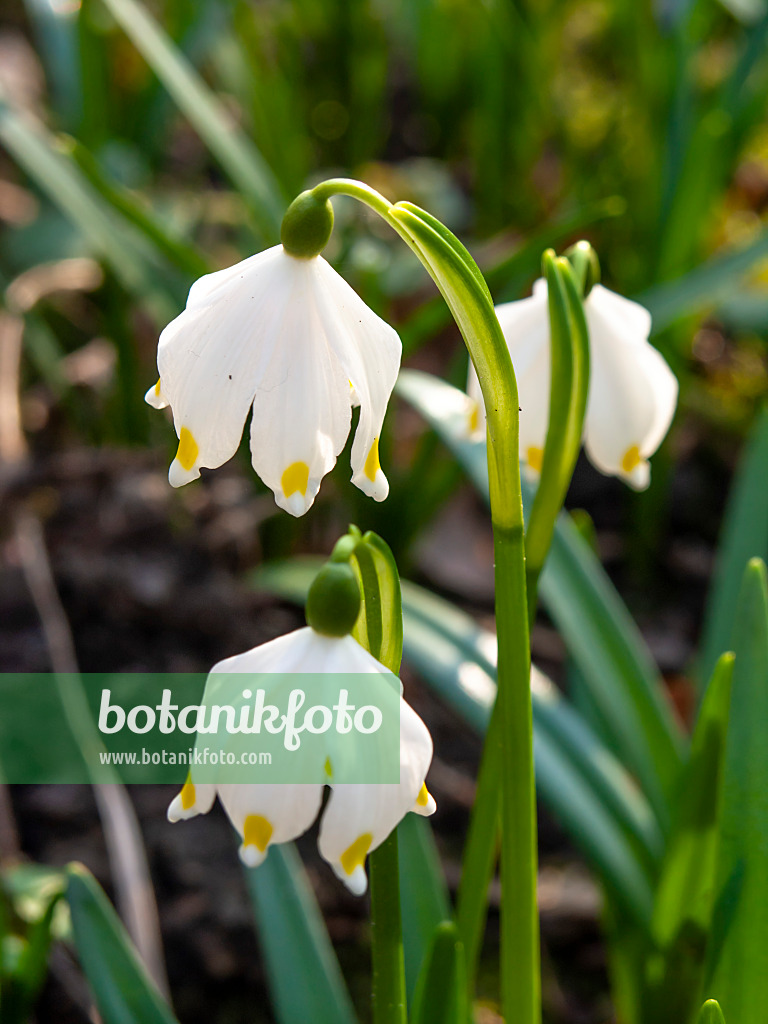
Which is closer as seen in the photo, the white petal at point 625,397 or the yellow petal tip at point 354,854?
the yellow petal tip at point 354,854

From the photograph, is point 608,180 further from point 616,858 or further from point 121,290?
point 616,858

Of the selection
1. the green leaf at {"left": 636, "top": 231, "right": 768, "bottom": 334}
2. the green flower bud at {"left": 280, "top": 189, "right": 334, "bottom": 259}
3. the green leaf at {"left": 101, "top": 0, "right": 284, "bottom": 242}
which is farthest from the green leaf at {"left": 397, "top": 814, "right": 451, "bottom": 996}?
the green leaf at {"left": 101, "top": 0, "right": 284, "bottom": 242}

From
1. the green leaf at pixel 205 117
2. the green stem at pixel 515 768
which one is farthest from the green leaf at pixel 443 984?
the green leaf at pixel 205 117

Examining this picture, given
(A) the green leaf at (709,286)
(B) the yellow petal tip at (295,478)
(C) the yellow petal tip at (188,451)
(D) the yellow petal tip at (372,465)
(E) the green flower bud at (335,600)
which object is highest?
(A) the green leaf at (709,286)

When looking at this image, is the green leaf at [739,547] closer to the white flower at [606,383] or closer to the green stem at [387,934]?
the white flower at [606,383]

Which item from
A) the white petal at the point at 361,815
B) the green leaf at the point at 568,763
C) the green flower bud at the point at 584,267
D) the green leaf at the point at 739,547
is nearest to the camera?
the white petal at the point at 361,815

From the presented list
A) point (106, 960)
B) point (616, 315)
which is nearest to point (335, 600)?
point (616, 315)

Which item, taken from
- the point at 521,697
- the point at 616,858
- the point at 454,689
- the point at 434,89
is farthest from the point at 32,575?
the point at 434,89
